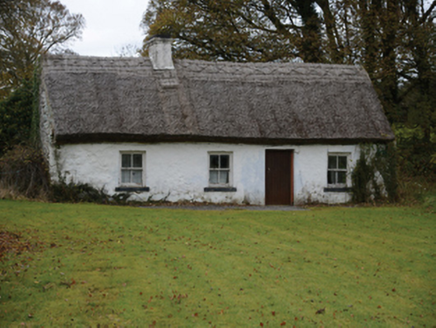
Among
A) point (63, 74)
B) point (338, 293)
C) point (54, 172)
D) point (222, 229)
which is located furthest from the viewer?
point (63, 74)

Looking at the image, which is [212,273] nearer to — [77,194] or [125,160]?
[77,194]

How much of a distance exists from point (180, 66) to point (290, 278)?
12415mm

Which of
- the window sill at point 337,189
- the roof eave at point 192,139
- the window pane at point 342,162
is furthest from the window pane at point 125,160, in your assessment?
the window pane at point 342,162

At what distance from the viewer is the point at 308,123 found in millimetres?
18500

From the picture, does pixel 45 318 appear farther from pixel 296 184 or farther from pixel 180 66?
pixel 180 66

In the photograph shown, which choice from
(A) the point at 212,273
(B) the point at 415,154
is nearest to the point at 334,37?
(B) the point at 415,154

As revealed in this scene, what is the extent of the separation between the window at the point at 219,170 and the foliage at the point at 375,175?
13.6ft

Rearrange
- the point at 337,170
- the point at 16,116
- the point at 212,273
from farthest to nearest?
the point at 16,116 < the point at 337,170 < the point at 212,273

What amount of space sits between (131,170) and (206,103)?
325cm

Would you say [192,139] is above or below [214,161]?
above

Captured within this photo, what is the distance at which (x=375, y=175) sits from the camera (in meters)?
18.8

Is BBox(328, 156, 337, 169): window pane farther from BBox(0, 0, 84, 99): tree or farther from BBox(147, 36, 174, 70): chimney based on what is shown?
BBox(0, 0, 84, 99): tree

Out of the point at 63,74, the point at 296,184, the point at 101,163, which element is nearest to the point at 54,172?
the point at 101,163

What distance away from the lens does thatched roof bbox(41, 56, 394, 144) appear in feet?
56.4
